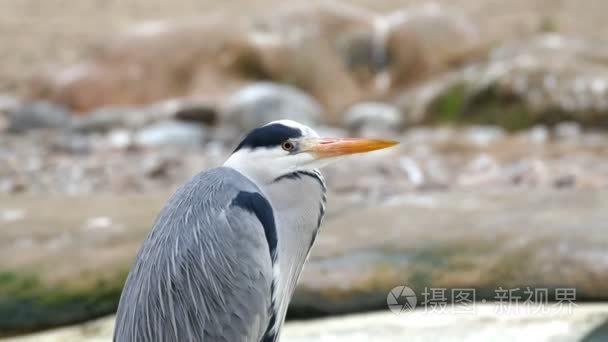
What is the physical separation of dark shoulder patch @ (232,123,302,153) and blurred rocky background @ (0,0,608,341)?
1026 millimetres

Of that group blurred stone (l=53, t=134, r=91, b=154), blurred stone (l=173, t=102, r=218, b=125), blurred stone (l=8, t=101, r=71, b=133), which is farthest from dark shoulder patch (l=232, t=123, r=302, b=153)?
blurred stone (l=8, t=101, r=71, b=133)

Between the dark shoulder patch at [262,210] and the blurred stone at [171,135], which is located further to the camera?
the blurred stone at [171,135]

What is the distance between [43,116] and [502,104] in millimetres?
5643

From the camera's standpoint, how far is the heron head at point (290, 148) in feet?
6.16

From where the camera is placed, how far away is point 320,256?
305cm

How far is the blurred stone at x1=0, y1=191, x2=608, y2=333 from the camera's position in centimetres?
289

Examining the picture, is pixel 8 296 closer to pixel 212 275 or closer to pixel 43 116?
pixel 212 275

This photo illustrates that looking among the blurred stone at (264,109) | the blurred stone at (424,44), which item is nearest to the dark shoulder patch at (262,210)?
the blurred stone at (264,109)

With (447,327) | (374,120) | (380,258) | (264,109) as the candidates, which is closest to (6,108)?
(264,109)

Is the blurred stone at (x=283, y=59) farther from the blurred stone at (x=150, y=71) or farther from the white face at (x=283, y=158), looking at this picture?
the white face at (x=283, y=158)

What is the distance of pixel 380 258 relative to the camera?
118 inches

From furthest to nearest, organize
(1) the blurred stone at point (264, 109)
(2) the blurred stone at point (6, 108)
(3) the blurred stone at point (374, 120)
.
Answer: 1. (2) the blurred stone at point (6, 108)
2. (1) the blurred stone at point (264, 109)
3. (3) the blurred stone at point (374, 120)

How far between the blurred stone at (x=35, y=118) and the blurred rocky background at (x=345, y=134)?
0.10 ft

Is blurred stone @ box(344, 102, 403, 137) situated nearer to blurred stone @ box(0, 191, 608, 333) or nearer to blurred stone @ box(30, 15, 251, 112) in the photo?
blurred stone @ box(30, 15, 251, 112)
